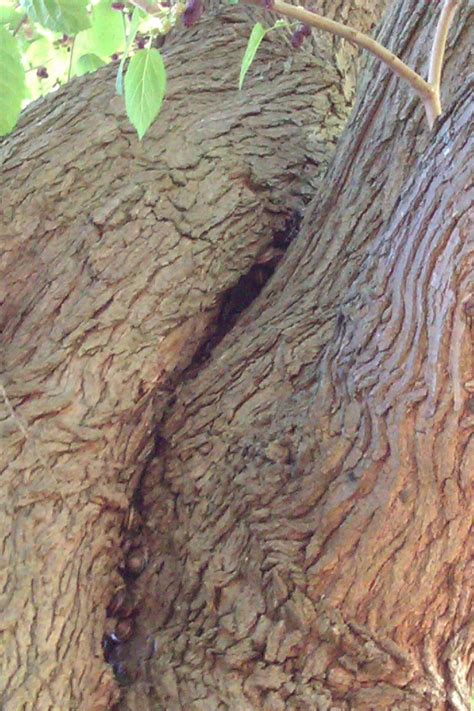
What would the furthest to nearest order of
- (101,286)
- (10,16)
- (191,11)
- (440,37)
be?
1. (10,16)
2. (101,286)
3. (440,37)
4. (191,11)

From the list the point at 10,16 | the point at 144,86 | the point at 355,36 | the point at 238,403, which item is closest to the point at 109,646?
the point at 238,403

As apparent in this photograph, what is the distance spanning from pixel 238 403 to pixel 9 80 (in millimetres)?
526

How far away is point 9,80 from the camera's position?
3.19ft

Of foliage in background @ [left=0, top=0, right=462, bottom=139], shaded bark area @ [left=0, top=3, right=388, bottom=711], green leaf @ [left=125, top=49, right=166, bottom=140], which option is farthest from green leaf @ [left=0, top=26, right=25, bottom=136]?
shaded bark area @ [left=0, top=3, right=388, bottom=711]

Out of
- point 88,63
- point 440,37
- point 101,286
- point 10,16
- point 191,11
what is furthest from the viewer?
point 88,63

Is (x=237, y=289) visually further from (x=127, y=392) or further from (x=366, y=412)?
(x=366, y=412)

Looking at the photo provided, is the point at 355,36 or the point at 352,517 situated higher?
the point at 355,36

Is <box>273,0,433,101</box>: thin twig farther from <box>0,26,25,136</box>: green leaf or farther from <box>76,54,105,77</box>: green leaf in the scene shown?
<box>76,54,105,77</box>: green leaf

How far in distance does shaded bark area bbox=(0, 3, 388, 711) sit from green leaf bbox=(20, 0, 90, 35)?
0.32m

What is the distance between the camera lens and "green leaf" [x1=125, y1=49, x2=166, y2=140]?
38.0 inches

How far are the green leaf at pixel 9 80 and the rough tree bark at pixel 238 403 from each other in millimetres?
252

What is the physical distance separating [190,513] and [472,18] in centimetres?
88

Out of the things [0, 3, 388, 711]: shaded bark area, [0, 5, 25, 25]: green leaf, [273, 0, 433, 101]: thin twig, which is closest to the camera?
[273, 0, 433, 101]: thin twig

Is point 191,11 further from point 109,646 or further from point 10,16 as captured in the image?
point 109,646
